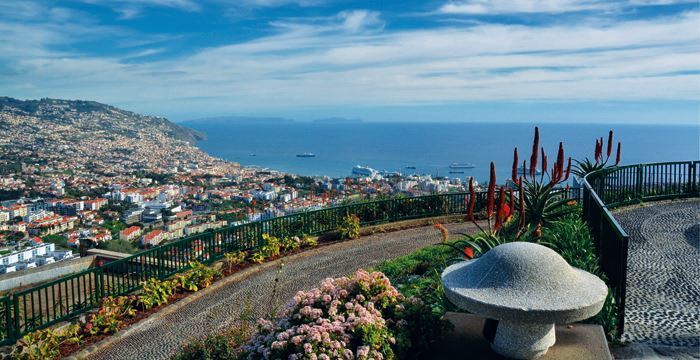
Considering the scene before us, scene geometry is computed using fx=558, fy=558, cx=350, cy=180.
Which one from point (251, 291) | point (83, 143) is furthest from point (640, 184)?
point (83, 143)

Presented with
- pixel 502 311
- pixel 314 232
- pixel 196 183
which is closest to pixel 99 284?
pixel 314 232

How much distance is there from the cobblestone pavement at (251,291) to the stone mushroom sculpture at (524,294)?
4702 mm

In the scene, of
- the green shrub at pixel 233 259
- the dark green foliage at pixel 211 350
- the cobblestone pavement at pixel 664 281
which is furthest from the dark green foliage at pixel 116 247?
the cobblestone pavement at pixel 664 281

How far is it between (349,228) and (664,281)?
774 cm

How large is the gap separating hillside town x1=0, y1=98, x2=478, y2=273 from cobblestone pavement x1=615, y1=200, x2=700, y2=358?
7129 millimetres

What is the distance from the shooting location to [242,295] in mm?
10078

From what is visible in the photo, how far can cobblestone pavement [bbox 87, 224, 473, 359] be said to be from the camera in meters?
8.13

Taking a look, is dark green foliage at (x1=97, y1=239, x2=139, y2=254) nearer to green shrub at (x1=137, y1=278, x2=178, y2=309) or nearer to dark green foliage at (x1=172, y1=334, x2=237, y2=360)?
green shrub at (x1=137, y1=278, x2=178, y2=309)

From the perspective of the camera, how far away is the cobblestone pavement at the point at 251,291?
8133 mm

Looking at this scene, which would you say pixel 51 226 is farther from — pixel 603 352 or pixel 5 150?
pixel 5 150

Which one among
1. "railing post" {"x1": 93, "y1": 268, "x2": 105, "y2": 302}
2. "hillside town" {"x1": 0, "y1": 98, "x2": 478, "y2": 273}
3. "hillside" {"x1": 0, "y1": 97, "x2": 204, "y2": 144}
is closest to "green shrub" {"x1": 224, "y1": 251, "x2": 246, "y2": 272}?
"hillside town" {"x1": 0, "y1": 98, "x2": 478, "y2": 273}

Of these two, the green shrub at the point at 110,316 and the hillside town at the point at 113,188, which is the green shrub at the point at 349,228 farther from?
the green shrub at the point at 110,316

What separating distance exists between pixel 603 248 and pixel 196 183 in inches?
1626

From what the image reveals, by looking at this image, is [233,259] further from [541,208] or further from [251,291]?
[541,208]
